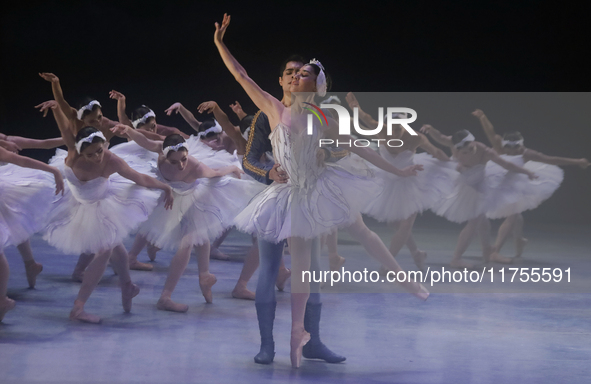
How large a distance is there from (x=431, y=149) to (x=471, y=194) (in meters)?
0.53

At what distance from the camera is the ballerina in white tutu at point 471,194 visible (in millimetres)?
3760

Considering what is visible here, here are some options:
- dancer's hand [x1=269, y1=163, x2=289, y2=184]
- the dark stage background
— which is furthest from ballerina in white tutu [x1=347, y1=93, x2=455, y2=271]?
the dark stage background

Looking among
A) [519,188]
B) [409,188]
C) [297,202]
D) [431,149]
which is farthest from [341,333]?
[519,188]

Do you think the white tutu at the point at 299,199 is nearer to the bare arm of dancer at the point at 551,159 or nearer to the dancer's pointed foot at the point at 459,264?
the dancer's pointed foot at the point at 459,264

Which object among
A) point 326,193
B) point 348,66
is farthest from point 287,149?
point 348,66

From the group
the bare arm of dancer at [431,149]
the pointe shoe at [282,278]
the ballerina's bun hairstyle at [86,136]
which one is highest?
the bare arm of dancer at [431,149]

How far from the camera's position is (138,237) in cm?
412

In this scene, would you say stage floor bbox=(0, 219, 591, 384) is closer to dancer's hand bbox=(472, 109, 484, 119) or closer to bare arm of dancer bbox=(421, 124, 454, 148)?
bare arm of dancer bbox=(421, 124, 454, 148)

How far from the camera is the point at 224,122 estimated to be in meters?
3.83

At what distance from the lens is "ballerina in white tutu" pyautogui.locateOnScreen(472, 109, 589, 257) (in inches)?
155

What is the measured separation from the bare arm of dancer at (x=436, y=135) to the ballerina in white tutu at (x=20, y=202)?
2.03 m

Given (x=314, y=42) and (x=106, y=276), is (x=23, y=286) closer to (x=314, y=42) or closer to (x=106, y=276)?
(x=106, y=276)

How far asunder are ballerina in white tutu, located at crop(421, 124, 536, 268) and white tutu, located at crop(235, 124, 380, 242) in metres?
1.54

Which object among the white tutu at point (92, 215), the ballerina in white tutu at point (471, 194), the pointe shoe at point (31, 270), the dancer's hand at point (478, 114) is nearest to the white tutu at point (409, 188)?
the ballerina in white tutu at point (471, 194)
